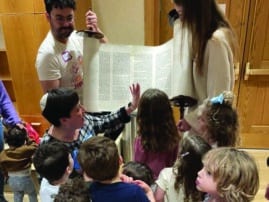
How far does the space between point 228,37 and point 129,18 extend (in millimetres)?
1364

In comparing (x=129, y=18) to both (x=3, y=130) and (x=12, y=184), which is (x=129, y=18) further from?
(x=12, y=184)

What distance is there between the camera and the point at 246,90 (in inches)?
107

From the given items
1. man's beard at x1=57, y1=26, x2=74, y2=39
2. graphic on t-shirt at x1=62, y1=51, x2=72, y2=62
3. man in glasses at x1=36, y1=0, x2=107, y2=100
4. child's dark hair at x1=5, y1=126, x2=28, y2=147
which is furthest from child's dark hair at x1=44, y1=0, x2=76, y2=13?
child's dark hair at x1=5, y1=126, x2=28, y2=147

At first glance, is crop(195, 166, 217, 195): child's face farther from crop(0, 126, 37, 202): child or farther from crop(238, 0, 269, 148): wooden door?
crop(238, 0, 269, 148): wooden door

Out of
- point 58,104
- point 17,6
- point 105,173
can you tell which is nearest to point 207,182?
point 105,173

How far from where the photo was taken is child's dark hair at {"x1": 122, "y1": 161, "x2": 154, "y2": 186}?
1.32 metres

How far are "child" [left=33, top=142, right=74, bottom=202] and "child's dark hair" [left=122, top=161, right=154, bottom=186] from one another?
0.80 feet

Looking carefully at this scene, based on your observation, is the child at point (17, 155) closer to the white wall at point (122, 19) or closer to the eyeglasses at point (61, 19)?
the eyeglasses at point (61, 19)

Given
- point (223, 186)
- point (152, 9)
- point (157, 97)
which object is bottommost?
point (223, 186)

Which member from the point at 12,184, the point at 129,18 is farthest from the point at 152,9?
the point at 12,184

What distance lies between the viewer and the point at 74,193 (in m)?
1.03

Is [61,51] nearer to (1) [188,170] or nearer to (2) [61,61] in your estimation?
(2) [61,61]

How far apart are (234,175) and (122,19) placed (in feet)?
6.15

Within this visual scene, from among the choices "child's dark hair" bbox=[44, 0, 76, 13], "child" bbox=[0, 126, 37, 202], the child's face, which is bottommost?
"child" bbox=[0, 126, 37, 202]
